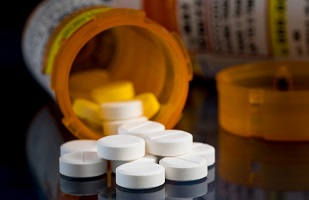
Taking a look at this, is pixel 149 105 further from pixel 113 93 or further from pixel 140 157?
pixel 140 157

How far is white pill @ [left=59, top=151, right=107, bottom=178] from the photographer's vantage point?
0.64 meters

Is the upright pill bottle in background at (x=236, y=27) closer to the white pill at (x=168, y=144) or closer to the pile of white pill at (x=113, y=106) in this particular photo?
the pile of white pill at (x=113, y=106)

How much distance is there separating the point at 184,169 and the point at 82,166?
10 centimetres

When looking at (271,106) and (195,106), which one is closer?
(271,106)

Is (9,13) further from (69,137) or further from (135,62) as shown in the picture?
(69,137)

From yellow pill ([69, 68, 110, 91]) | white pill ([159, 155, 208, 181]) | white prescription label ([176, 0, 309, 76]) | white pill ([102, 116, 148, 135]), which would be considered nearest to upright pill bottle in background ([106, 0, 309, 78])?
white prescription label ([176, 0, 309, 76])

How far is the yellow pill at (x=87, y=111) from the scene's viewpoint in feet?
2.63

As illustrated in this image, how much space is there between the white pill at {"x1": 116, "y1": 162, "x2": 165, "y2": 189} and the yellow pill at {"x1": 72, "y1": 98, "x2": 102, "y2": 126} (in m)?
0.20

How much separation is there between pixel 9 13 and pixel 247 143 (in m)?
0.68

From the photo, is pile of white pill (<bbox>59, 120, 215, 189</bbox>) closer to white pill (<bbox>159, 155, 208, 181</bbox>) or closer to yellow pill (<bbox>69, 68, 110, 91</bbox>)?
white pill (<bbox>159, 155, 208, 181</bbox>)

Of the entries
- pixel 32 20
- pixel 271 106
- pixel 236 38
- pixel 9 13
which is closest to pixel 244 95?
pixel 271 106

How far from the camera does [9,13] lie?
4.16 feet

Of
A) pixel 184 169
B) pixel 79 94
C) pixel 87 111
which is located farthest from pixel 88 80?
pixel 184 169

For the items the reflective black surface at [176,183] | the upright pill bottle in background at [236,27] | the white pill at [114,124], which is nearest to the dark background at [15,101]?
the reflective black surface at [176,183]
